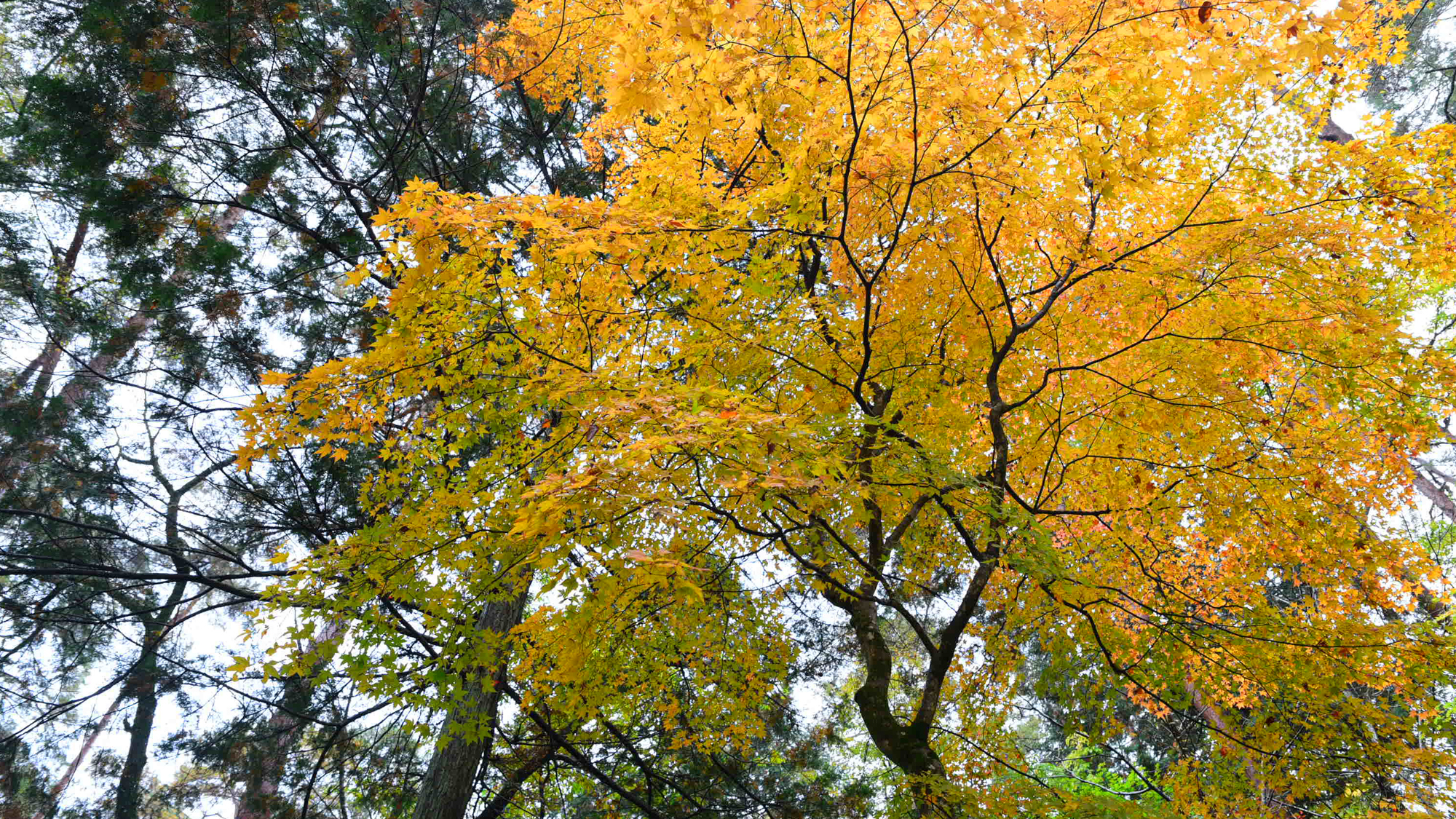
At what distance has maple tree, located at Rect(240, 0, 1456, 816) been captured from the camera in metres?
2.87

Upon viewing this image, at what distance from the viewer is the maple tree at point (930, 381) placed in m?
2.87

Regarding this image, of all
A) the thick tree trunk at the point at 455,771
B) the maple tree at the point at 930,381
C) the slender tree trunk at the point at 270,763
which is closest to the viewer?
the maple tree at the point at 930,381

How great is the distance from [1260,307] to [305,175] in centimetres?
716

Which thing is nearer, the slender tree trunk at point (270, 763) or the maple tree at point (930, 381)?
the maple tree at point (930, 381)

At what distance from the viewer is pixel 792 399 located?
446cm

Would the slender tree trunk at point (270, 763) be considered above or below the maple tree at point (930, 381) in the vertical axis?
below

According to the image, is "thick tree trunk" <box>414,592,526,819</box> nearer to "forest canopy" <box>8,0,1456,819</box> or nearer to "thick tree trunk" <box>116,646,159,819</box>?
"forest canopy" <box>8,0,1456,819</box>

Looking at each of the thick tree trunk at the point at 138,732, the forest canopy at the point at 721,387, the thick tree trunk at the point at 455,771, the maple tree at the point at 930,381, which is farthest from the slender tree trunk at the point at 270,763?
the maple tree at the point at 930,381

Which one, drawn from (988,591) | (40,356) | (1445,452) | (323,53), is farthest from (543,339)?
(1445,452)

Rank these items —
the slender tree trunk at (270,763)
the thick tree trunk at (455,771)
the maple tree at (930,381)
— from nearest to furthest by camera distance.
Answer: the maple tree at (930,381) < the thick tree trunk at (455,771) < the slender tree trunk at (270,763)

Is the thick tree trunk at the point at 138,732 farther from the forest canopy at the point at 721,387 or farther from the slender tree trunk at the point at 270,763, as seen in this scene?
the slender tree trunk at the point at 270,763

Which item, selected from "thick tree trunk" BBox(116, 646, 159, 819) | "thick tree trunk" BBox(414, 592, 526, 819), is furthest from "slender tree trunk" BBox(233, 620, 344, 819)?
"thick tree trunk" BBox(414, 592, 526, 819)

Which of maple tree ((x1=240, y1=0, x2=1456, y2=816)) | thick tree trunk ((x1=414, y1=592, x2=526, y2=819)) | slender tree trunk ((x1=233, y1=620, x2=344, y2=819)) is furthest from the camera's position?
slender tree trunk ((x1=233, y1=620, x2=344, y2=819))

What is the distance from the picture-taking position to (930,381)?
14.5ft
